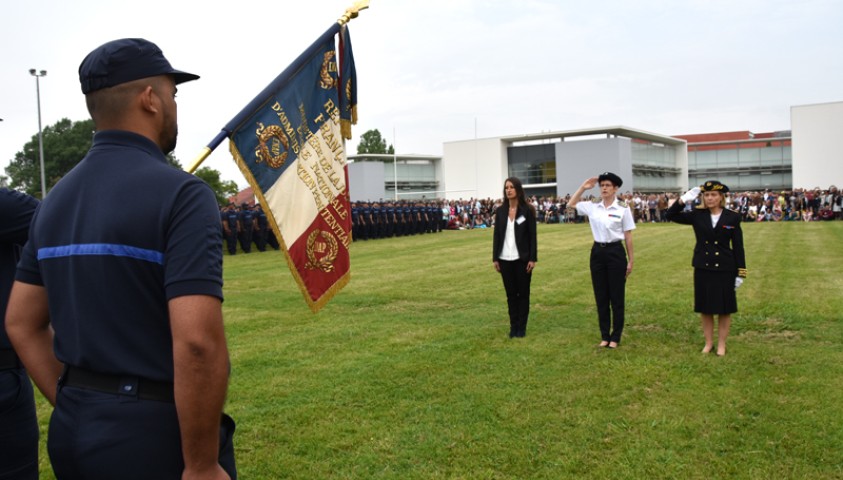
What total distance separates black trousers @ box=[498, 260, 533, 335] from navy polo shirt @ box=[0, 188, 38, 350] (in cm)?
635

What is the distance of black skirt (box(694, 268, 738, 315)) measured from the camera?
7.24 metres

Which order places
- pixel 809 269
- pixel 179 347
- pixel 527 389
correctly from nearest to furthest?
pixel 179 347, pixel 527 389, pixel 809 269

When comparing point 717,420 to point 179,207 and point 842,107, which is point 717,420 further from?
point 842,107

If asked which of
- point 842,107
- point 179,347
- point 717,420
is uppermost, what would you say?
point 842,107

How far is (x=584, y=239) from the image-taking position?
84.6 ft

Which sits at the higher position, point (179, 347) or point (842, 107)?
point (842, 107)

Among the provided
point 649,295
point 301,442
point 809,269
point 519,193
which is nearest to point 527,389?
point 301,442

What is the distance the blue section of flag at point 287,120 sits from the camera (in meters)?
3.71

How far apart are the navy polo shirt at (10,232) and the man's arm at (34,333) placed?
64 centimetres

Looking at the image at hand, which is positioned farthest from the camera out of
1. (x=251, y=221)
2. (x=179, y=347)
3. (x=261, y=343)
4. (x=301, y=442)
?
(x=251, y=221)

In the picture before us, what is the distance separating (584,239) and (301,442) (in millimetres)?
22019

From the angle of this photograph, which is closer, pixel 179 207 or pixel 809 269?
pixel 179 207

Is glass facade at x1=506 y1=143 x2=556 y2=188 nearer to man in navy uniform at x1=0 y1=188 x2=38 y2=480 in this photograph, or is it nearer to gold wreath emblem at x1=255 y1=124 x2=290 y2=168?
gold wreath emblem at x1=255 y1=124 x2=290 y2=168

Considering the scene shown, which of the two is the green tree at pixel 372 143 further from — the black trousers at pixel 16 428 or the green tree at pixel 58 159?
the black trousers at pixel 16 428
